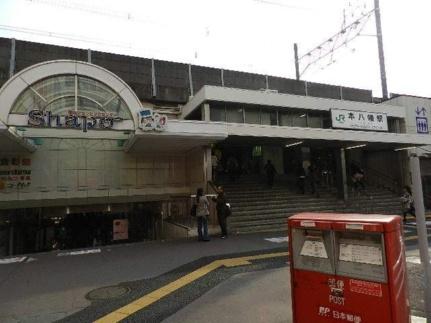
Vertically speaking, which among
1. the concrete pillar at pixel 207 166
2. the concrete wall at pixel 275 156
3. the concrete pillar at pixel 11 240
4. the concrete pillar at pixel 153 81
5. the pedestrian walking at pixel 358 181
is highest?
the concrete pillar at pixel 153 81

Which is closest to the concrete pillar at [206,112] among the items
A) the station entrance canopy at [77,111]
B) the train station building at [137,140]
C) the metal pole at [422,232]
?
the train station building at [137,140]

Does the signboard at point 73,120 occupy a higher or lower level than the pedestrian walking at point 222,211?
higher

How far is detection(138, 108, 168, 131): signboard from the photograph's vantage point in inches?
477

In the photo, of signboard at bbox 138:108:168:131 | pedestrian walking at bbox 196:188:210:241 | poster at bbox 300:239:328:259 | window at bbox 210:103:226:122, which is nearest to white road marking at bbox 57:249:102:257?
pedestrian walking at bbox 196:188:210:241

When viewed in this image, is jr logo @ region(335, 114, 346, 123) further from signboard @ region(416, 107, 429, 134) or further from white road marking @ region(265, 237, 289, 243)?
white road marking @ region(265, 237, 289, 243)

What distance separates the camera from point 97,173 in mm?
15922

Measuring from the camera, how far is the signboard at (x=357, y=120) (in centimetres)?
1970

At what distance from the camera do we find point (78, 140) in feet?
51.8

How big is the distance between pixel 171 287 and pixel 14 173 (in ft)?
37.5

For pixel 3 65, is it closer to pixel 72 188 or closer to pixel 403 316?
pixel 72 188

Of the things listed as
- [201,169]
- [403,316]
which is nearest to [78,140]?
[201,169]

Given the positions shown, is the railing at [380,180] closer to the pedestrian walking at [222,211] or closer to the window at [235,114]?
the window at [235,114]

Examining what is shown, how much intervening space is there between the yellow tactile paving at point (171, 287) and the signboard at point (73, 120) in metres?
7.22

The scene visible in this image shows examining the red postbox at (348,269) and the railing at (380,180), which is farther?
the railing at (380,180)
